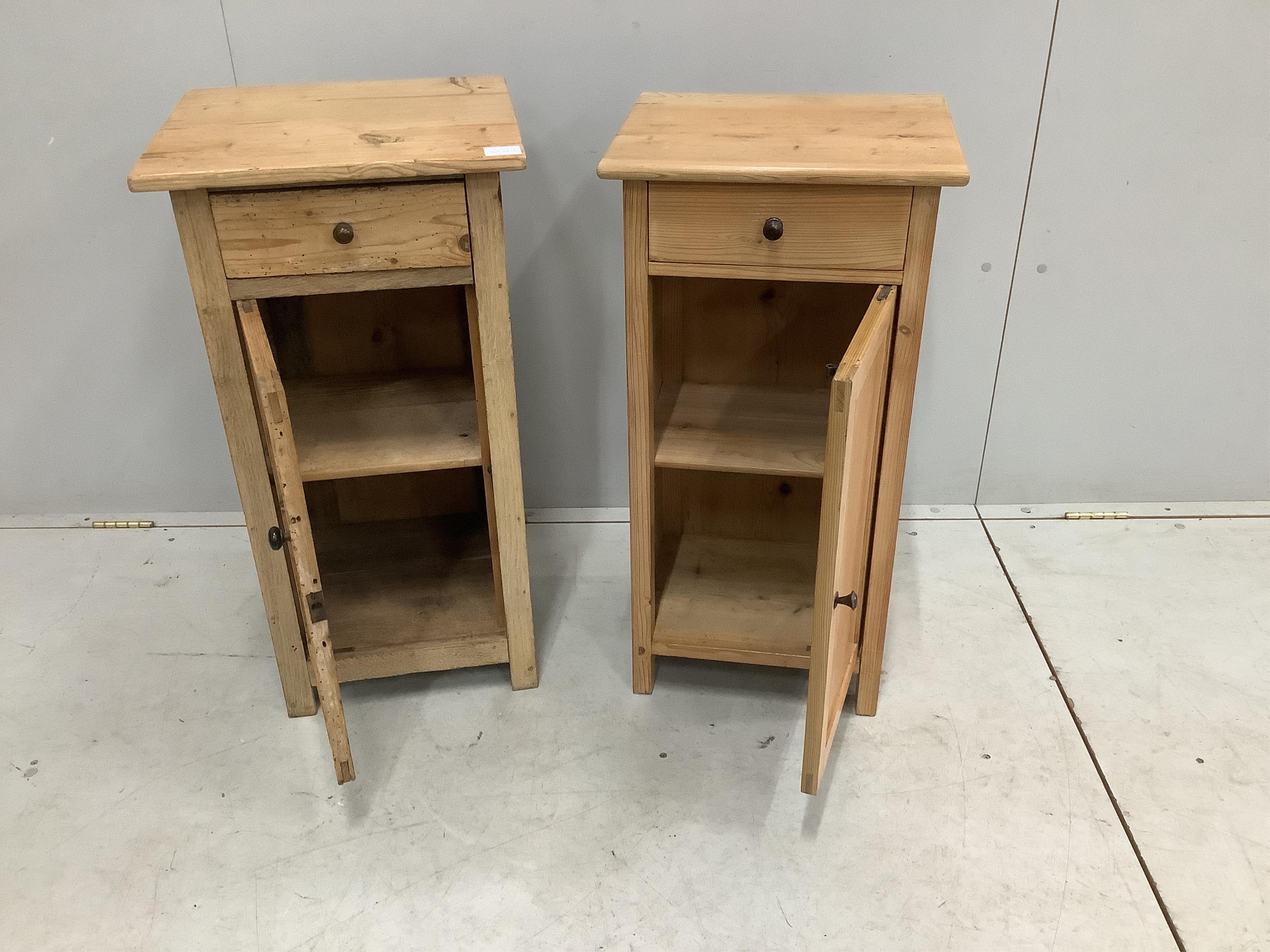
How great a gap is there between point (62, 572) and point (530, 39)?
1463 mm

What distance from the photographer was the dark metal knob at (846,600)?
134cm

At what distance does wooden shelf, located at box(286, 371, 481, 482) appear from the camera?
63.8 inches

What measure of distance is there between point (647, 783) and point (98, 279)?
1500 millimetres

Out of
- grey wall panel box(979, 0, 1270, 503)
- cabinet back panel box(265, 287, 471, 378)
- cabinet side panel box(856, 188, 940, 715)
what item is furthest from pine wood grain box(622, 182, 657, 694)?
grey wall panel box(979, 0, 1270, 503)

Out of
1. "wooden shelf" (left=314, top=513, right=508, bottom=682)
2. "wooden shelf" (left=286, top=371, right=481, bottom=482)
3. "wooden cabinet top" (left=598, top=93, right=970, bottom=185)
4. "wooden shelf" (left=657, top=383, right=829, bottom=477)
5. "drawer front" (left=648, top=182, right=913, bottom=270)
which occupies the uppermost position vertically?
"wooden cabinet top" (left=598, top=93, right=970, bottom=185)

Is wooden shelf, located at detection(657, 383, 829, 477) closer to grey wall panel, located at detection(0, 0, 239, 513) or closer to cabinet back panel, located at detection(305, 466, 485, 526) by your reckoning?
cabinet back panel, located at detection(305, 466, 485, 526)

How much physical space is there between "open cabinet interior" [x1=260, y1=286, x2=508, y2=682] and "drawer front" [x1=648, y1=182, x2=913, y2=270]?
1.17 feet

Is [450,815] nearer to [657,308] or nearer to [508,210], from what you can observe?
[657,308]

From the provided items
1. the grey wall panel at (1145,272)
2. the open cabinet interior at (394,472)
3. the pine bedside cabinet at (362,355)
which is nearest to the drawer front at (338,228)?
the pine bedside cabinet at (362,355)

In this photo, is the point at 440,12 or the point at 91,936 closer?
the point at 91,936

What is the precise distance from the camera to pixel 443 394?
6.07 ft

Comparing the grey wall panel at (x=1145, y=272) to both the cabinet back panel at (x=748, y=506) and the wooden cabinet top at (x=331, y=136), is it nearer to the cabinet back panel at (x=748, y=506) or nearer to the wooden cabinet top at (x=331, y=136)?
the cabinet back panel at (x=748, y=506)

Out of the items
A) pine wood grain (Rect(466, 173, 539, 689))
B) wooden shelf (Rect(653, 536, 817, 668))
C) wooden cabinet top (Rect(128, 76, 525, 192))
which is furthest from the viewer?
wooden shelf (Rect(653, 536, 817, 668))

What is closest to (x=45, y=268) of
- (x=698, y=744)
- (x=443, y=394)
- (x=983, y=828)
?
(x=443, y=394)
